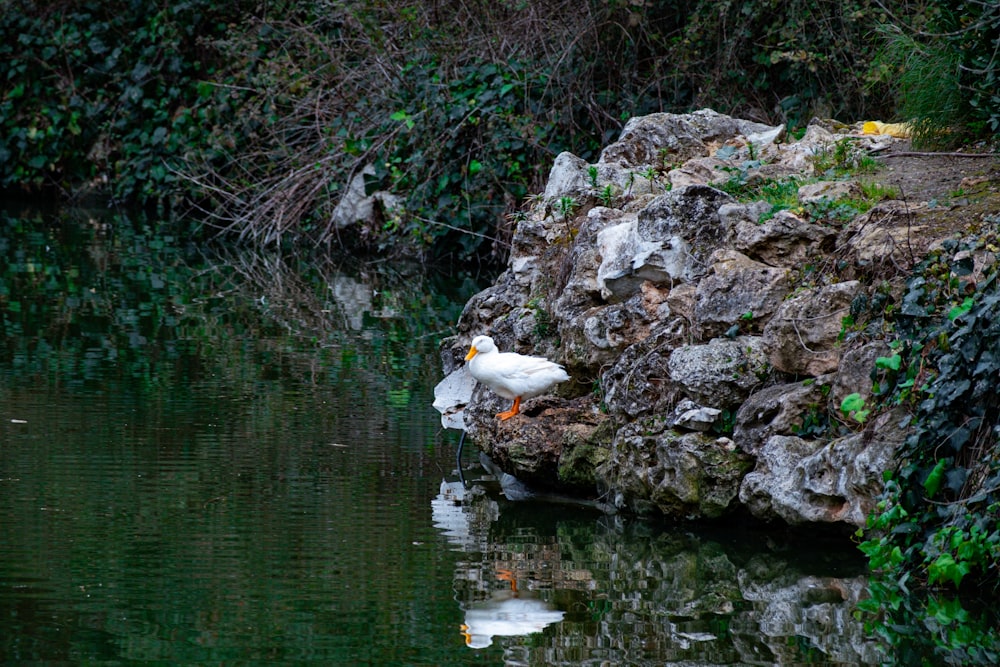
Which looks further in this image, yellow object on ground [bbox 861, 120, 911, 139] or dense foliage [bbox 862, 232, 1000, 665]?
yellow object on ground [bbox 861, 120, 911, 139]

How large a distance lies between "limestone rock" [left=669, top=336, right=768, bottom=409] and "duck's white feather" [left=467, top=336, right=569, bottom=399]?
34.2 inches

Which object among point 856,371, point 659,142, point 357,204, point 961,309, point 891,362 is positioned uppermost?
point 659,142

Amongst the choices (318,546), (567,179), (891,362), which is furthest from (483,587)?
(567,179)

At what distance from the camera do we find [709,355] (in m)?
7.17

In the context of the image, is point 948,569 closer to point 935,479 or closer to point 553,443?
point 935,479

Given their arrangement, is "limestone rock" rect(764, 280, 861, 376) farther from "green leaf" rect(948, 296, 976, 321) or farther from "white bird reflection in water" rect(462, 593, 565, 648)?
"white bird reflection in water" rect(462, 593, 565, 648)

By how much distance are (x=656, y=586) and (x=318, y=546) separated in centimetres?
155

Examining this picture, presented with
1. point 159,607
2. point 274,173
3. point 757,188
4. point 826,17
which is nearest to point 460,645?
point 159,607

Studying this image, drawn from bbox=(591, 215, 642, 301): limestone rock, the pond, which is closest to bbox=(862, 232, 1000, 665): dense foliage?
the pond

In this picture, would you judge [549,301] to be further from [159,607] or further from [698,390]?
[159,607]

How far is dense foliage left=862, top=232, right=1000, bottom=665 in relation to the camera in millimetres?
5645

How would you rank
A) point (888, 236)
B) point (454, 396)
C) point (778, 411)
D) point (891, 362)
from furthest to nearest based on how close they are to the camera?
1. point (454, 396)
2. point (888, 236)
3. point (778, 411)
4. point (891, 362)

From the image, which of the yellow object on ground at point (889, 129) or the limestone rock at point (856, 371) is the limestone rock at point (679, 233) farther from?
the yellow object on ground at point (889, 129)

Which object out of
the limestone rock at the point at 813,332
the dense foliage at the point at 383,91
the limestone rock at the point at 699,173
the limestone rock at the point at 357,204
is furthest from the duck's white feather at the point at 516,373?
the limestone rock at the point at 357,204
